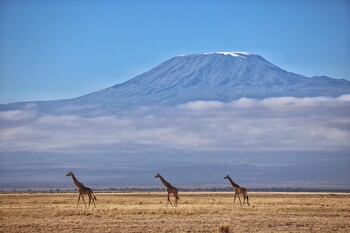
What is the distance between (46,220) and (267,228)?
10.7 metres

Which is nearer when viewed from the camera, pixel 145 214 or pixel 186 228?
pixel 186 228

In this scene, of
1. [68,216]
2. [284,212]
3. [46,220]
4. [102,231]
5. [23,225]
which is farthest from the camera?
[284,212]

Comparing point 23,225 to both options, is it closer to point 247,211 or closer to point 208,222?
point 208,222

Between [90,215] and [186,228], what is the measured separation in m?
8.21

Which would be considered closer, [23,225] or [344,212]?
[23,225]

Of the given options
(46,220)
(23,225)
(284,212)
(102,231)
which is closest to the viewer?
(102,231)

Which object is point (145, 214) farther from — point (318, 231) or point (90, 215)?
point (318, 231)

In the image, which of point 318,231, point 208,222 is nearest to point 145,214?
point 208,222

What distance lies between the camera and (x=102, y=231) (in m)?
29.6

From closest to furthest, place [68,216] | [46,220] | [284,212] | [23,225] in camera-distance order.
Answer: [23,225], [46,220], [68,216], [284,212]

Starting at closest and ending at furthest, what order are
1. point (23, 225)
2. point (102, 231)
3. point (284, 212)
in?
point (102, 231), point (23, 225), point (284, 212)

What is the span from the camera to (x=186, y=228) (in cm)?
3084

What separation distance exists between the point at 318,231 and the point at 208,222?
17.7 feet

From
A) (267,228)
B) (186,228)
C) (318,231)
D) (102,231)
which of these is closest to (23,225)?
(102,231)
